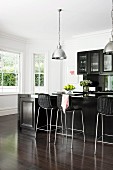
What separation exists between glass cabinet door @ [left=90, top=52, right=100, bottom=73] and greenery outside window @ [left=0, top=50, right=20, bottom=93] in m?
2.91

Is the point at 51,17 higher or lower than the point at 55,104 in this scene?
higher

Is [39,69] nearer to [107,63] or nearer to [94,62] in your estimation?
[94,62]

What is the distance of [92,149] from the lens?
370cm

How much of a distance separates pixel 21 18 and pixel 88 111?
3211mm

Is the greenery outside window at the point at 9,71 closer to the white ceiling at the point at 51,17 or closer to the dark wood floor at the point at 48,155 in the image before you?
the white ceiling at the point at 51,17

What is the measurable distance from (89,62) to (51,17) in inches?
90.9

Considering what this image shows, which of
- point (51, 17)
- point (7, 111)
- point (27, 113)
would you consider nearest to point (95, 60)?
point (51, 17)

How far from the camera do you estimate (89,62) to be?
7.14 m

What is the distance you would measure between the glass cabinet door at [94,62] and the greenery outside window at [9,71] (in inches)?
114

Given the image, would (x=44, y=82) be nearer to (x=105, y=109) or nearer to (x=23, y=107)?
(x=23, y=107)

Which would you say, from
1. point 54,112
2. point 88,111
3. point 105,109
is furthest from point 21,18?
A: point 105,109

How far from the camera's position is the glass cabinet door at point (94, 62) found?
6957 mm

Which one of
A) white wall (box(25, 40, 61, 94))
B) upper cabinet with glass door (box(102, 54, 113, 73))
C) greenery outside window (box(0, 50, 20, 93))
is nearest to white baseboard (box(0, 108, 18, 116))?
greenery outside window (box(0, 50, 20, 93))

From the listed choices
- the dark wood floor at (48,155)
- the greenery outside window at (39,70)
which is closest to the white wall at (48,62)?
the greenery outside window at (39,70)
